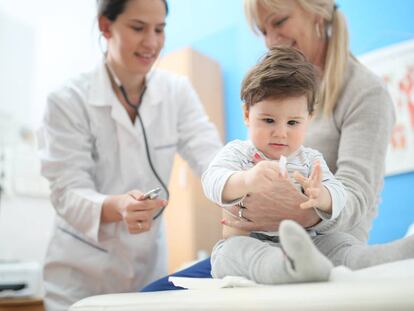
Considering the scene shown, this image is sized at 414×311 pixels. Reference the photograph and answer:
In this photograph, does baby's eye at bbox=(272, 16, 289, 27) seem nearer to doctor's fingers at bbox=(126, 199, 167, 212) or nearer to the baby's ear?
the baby's ear

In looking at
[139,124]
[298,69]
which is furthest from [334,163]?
[139,124]

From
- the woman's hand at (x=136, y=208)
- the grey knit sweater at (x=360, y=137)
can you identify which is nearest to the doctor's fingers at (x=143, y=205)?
the woman's hand at (x=136, y=208)

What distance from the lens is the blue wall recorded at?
164 cm

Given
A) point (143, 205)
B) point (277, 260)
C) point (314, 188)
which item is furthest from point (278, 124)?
point (143, 205)

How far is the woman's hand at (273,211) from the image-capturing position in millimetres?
768

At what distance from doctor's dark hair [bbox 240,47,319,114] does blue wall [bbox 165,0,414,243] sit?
703 millimetres

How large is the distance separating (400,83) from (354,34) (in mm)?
387

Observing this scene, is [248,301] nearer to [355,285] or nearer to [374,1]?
[355,285]

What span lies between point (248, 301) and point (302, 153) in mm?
315

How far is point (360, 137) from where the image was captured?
3.34 feet

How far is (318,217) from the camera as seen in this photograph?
2.55ft

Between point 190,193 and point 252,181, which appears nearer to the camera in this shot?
point 252,181

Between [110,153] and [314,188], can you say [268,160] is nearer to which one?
[314,188]

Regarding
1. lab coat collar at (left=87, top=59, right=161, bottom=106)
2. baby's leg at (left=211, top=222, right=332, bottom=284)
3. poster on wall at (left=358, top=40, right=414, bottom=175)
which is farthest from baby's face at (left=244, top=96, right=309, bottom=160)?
poster on wall at (left=358, top=40, right=414, bottom=175)
